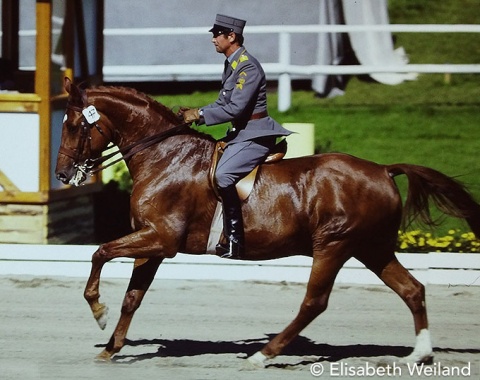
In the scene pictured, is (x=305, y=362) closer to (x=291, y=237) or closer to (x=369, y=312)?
(x=291, y=237)

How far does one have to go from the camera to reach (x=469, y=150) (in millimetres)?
15203

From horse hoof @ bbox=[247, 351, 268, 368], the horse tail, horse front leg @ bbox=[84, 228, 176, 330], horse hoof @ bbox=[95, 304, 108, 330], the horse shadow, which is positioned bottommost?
the horse shadow

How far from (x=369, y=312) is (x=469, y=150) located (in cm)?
539

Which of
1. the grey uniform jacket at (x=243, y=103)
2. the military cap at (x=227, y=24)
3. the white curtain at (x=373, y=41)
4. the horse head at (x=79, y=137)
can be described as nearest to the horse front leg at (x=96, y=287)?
the horse head at (x=79, y=137)

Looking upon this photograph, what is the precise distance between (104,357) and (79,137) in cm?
161

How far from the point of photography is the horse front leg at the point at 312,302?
8.25 meters

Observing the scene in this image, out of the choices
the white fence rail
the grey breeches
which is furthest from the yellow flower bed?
the grey breeches

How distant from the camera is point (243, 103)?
8359 millimetres

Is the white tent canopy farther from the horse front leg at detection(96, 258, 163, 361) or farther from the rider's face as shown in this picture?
the horse front leg at detection(96, 258, 163, 361)

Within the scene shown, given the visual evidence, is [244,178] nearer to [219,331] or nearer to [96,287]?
[96,287]

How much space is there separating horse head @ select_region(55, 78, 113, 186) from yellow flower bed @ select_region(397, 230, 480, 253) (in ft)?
14.5

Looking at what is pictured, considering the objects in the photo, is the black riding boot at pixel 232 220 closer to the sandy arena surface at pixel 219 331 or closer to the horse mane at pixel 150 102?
the horse mane at pixel 150 102

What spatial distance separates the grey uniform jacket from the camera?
8383 millimetres

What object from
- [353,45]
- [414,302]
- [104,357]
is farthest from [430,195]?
[353,45]
